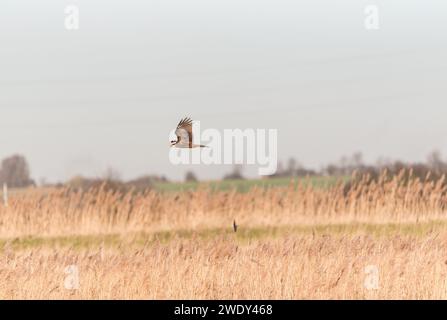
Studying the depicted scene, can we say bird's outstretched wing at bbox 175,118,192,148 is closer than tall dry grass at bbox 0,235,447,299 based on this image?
No

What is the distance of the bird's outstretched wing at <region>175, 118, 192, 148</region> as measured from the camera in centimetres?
963

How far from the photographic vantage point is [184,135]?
9.84 metres

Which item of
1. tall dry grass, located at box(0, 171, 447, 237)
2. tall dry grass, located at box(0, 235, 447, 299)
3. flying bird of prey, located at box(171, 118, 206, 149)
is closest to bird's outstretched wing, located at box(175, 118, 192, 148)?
flying bird of prey, located at box(171, 118, 206, 149)

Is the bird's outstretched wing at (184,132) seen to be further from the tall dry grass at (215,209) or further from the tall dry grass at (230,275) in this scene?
the tall dry grass at (215,209)

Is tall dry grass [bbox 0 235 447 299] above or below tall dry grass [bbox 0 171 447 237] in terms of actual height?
above

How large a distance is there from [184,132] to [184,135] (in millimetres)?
96

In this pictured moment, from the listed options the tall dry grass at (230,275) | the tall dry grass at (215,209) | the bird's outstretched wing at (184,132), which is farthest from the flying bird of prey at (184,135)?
the tall dry grass at (215,209)

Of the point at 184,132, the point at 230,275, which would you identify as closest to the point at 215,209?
the point at 184,132

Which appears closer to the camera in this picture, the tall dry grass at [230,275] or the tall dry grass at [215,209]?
the tall dry grass at [230,275]

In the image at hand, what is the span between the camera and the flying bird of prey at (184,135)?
952cm

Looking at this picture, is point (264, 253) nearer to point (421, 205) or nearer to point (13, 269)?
point (13, 269)

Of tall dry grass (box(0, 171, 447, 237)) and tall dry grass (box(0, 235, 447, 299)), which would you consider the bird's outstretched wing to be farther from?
tall dry grass (box(0, 171, 447, 237))

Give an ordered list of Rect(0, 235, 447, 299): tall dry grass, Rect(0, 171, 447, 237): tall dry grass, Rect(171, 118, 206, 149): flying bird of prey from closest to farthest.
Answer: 1. Rect(0, 235, 447, 299): tall dry grass
2. Rect(171, 118, 206, 149): flying bird of prey
3. Rect(0, 171, 447, 237): tall dry grass
